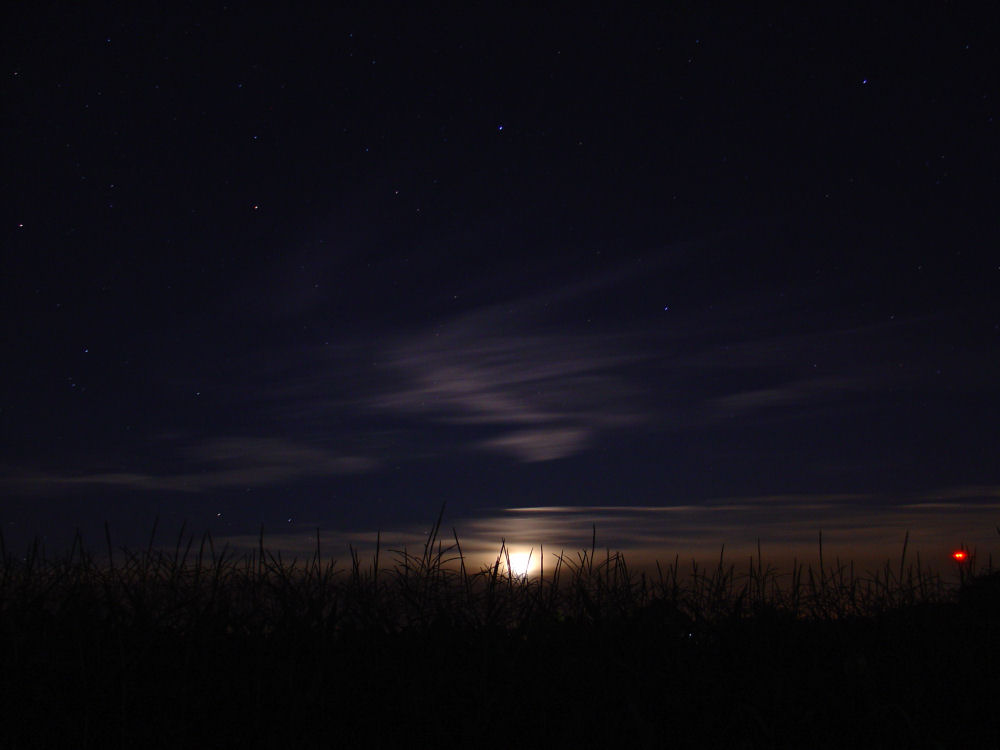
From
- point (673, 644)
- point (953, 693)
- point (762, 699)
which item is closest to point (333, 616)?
point (673, 644)

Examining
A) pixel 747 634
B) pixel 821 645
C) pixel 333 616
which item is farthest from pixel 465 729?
pixel 821 645

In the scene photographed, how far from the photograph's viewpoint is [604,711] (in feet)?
12.5

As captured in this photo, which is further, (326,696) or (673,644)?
(673,644)

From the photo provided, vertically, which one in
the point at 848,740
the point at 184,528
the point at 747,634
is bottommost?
the point at 848,740

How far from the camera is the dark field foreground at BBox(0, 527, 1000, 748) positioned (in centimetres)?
357

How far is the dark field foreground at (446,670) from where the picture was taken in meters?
3.57

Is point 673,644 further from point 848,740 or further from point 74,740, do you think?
point 74,740

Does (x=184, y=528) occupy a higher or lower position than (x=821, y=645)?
higher

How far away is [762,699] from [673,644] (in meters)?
0.85

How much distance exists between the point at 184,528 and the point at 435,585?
2.08 m

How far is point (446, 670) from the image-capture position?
4180 millimetres

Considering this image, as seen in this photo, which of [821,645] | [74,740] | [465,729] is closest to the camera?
[74,740]

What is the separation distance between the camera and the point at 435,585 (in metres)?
5.92

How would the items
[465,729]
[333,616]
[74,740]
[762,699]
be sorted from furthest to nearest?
[333,616], [762,699], [465,729], [74,740]
